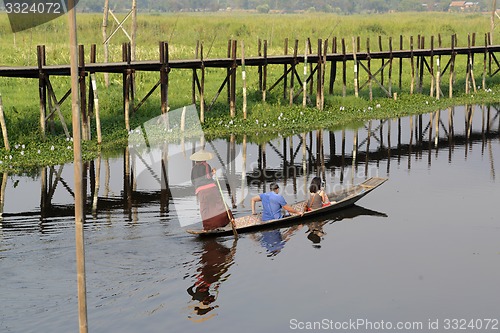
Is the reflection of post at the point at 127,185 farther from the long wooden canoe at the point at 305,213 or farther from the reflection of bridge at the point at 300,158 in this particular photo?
the long wooden canoe at the point at 305,213

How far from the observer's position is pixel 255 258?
16781mm

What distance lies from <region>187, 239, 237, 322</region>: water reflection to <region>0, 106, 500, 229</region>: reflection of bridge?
311cm

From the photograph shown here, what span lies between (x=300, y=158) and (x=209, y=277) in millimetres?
12096

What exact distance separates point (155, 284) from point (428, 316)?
4.61 metres

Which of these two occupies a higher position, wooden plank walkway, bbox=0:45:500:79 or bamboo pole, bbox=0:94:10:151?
wooden plank walkway, bbox=0:45:500:79

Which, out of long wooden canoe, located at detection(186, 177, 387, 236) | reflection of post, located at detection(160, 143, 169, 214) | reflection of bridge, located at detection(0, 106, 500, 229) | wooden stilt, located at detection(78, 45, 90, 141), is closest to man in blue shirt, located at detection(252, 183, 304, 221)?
long wooden canoe, located at detection(186, 177, 387, 236)

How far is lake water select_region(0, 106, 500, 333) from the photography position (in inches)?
552

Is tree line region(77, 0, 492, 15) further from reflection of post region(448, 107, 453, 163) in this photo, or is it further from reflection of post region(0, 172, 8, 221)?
reflection of post region(0, 172, 8, 221)

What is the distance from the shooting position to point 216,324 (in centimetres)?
1377

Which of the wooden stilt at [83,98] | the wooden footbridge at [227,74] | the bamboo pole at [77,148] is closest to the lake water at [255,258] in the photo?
→ the wooden stilt at [83,98]

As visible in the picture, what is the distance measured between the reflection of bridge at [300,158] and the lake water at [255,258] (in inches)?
4.5

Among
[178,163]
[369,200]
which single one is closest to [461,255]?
[369,200]

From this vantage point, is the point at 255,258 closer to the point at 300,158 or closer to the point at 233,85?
the point at 300,158

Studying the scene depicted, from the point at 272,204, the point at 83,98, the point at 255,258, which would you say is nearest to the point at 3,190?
the point at 83,98
